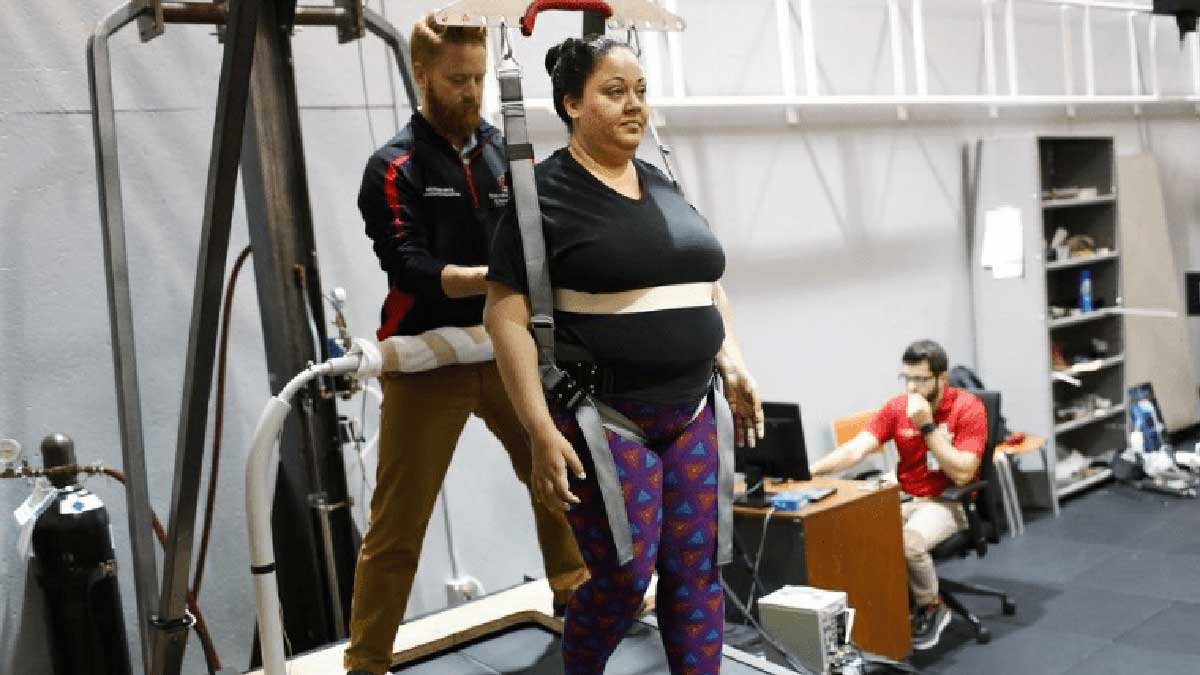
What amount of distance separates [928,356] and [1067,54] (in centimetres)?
341

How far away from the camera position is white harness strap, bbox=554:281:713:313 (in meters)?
1.96

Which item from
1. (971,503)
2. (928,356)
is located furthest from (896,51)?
(971,503)

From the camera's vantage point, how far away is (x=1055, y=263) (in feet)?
20.8

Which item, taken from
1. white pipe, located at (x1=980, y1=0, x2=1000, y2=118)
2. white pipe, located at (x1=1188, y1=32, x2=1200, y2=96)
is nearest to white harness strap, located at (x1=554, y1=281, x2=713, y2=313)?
white pipe, located at (x1=980, y1=0, x2=1000, y2=118)

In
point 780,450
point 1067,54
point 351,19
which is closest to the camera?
point 351,19

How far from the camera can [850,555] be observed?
4125mm

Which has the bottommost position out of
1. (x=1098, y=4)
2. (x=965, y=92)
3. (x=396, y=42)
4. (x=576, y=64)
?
(x=576, y=64)

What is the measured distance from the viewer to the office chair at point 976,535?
14.8ft

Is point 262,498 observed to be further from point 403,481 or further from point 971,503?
point 971,503

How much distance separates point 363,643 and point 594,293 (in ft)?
3.67

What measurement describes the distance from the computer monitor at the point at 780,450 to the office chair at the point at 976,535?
671 mm

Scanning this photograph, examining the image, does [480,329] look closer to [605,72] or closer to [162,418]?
[605,72]

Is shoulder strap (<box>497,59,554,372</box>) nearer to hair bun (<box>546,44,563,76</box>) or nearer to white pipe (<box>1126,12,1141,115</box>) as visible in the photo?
hair bun (<box>546,44,563,76</box>)

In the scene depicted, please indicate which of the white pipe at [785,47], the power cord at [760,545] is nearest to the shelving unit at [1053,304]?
the white pipe at [785,47]
